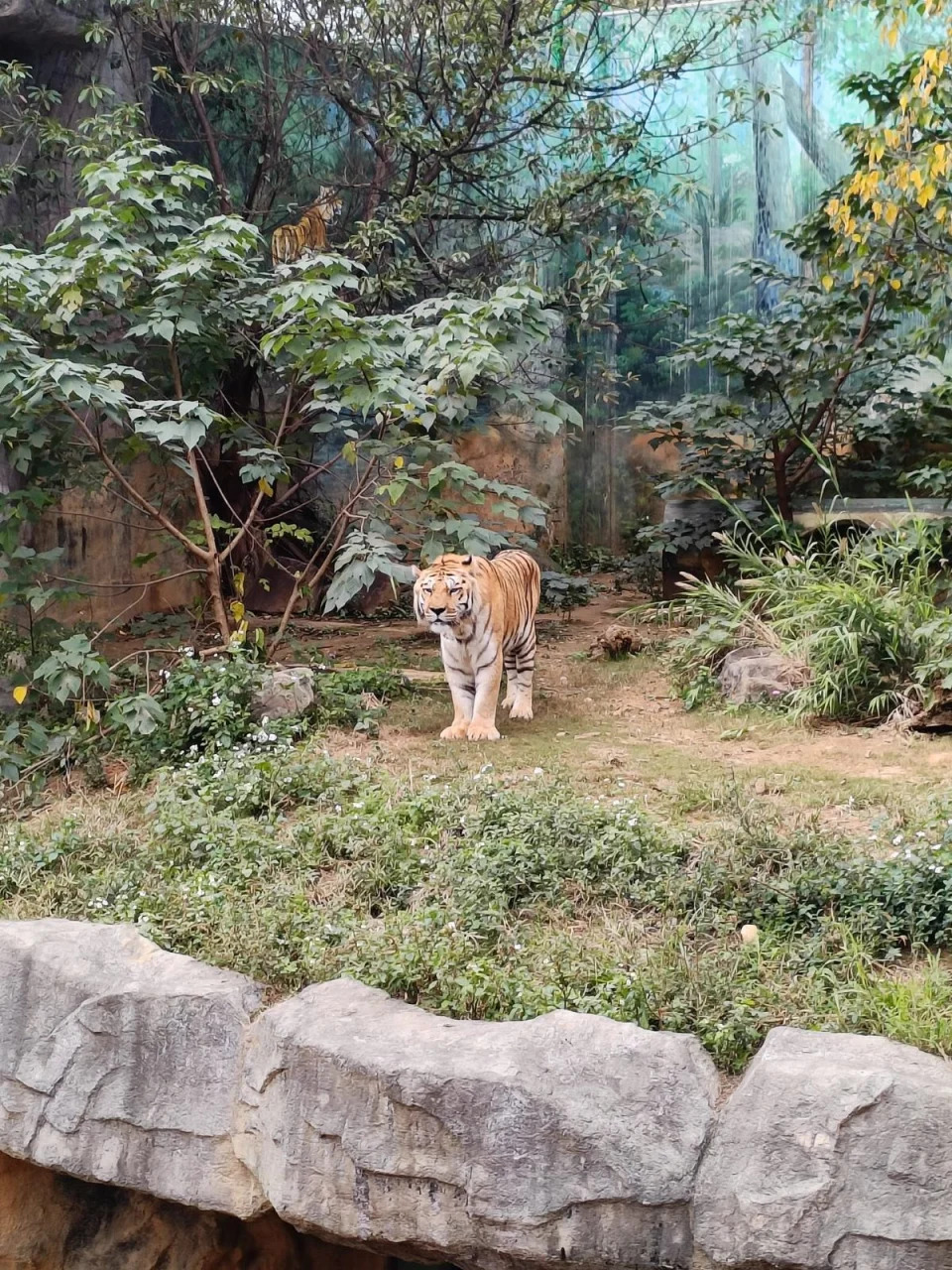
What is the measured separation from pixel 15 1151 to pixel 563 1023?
171cm

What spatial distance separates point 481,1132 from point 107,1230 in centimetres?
171

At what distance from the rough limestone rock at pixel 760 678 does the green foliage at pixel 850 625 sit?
0.07m

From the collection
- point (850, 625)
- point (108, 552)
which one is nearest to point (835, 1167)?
point (850, 625)

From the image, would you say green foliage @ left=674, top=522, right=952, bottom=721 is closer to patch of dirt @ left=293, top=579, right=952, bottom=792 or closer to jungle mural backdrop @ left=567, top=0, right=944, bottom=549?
patch of dirt @ left=293, top=579, right=952, bottom=792

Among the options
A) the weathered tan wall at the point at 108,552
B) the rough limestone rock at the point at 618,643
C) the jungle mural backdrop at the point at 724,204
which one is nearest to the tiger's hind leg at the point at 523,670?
the rough limestone rock at the point at 618,643

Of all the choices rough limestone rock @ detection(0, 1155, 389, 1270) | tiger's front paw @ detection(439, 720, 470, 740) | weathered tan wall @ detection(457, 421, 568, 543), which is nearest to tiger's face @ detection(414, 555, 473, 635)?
tiger's front paw @ detection(439, 720, 470, 740)

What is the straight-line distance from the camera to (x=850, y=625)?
5.87m

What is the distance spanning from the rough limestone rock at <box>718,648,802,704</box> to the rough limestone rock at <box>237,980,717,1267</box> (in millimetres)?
3239

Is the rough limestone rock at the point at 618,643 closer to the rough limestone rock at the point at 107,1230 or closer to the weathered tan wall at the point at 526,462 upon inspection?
the weathered tan wall at the point at 526,462

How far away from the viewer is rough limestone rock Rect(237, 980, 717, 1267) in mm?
2809

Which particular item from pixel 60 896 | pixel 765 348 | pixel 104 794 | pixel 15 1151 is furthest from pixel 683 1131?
pixel 765 348

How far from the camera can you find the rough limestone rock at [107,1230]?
12.8 feet

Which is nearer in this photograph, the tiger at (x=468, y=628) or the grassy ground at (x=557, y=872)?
the grassy ground at (x=557, y=872)

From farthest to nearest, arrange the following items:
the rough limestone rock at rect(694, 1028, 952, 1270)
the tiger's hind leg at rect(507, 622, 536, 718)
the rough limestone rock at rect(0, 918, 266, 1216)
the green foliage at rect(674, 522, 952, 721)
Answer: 1. the tiger's hind leg at rect(507, 622, 536, 718)
2. the green foliage at rect(674, 522, 952, 721)
3. the rough limestone rock at rect(0, 918, 266, 1216)
4. the rough limestone rock at rect(694, 1028, 952, 1270)
